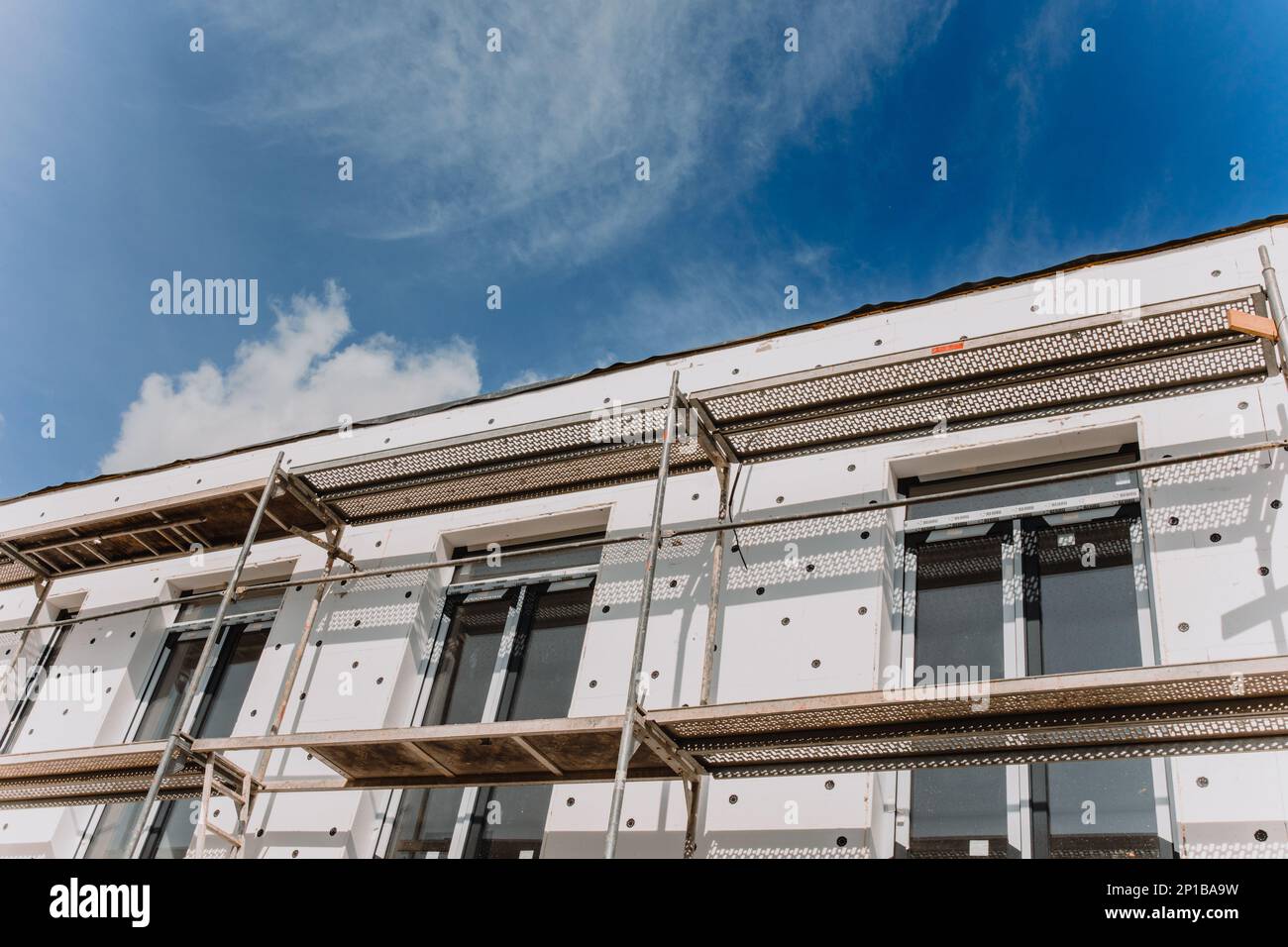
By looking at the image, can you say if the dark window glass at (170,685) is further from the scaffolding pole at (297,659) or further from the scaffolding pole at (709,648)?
the scaffolding pole at (709,648)

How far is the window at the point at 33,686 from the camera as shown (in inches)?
318

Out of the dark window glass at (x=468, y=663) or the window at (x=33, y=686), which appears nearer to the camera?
the dark window glass at (x=468, y=663)

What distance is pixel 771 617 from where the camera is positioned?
228 inches

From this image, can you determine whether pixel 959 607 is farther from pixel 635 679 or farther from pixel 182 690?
pixel 182 690

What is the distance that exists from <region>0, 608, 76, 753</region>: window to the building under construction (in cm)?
4

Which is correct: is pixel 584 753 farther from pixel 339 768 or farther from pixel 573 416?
pixel 573 416

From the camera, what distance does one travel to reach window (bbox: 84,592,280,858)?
6.98m

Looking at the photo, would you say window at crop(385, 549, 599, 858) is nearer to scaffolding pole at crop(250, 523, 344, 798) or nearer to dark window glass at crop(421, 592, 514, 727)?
dark window glass at crop(421, 592, 514, 727)

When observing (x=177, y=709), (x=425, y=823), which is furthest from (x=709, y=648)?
(x=177, y=709)

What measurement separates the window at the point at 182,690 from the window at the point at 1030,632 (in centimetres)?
457

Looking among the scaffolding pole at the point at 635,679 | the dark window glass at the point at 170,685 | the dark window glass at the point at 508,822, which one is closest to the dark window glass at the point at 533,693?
the dark window glass at the point at 508,822
